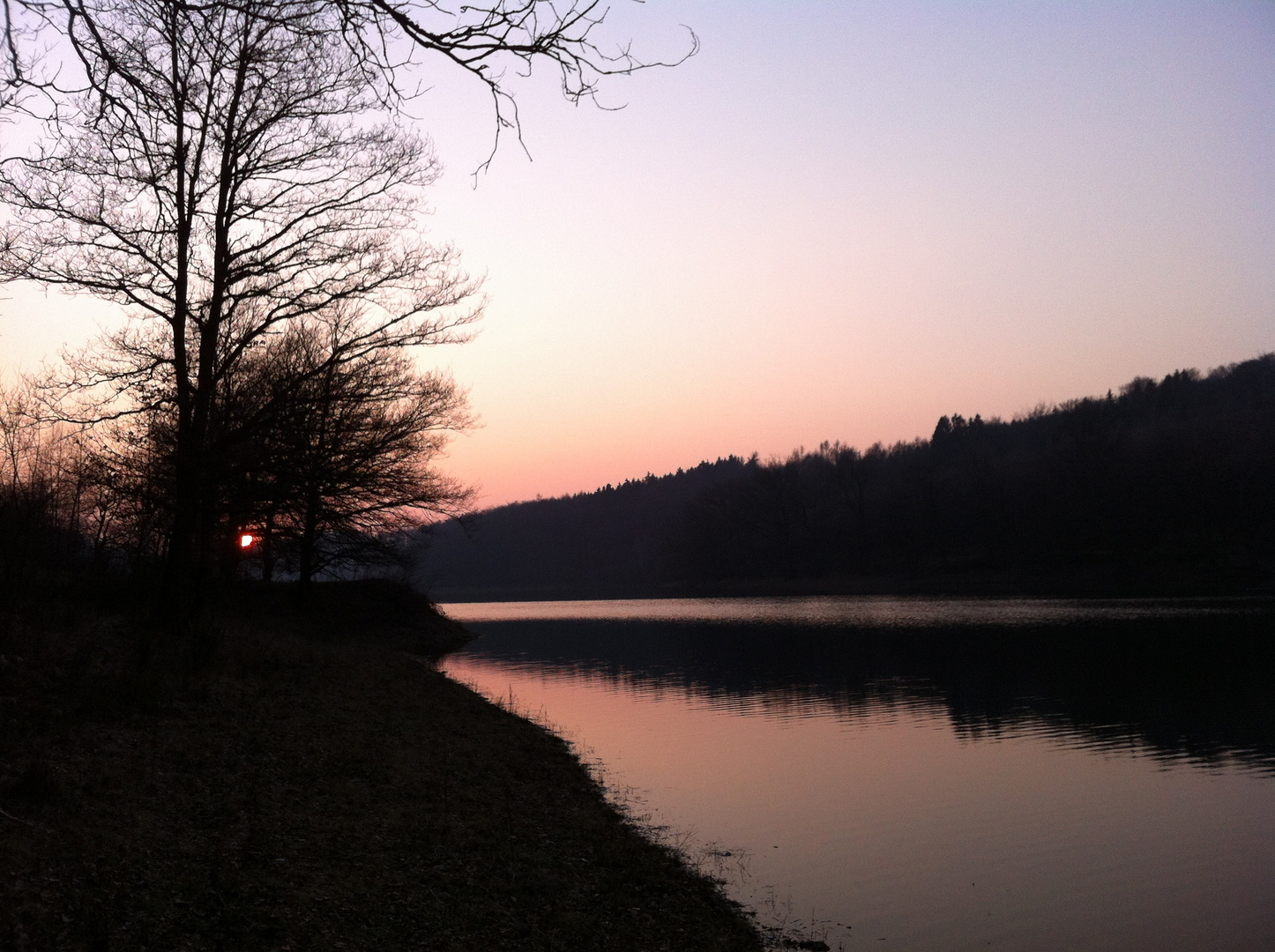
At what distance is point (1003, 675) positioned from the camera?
89.3 ft

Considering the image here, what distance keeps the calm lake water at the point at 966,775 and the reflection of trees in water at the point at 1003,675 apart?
13 centimetres

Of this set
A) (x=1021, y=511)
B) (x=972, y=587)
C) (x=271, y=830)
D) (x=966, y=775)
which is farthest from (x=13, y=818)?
(x=1021, y=511)

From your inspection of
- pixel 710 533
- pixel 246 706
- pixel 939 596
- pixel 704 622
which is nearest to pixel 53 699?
pixel 246 706

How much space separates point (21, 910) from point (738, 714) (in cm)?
1787

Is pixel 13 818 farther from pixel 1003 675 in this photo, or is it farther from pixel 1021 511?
pixel 1021 511

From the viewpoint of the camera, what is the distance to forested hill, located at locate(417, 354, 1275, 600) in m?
75.2

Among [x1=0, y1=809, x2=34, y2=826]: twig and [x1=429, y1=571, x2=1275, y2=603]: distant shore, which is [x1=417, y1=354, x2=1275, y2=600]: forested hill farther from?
[x1=0, y1=809, x2=34, y2=826]: twig

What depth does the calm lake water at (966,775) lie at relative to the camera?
9.39 meters

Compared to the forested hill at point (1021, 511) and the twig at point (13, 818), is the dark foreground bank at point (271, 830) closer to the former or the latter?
the twig at point (13, 818)

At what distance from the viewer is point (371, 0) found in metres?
4.48

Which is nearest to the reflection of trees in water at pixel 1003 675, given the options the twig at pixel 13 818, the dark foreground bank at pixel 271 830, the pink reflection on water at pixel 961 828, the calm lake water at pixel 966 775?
the calm lake water at pixel 966 775

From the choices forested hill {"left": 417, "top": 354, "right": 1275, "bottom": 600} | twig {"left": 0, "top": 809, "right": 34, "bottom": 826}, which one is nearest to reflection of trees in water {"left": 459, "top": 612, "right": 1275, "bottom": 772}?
twig {"left": 0, "top": 809, "right": 34, "bottom": 826}

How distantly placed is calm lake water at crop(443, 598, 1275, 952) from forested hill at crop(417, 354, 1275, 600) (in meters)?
27.5

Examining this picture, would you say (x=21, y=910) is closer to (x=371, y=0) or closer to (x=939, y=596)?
(x=371, y=0)
